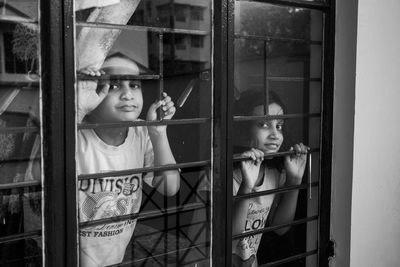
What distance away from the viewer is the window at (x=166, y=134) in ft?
6.68

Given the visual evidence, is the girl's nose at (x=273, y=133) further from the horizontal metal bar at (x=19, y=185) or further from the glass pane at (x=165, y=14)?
the horizontal metal bar at (x=19, y=185)

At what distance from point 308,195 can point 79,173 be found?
4.70 feet

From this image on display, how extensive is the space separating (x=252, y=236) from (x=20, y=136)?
135 cm

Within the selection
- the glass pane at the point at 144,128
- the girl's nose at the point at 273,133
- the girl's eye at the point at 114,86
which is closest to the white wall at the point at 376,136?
the girl's nose at the point at 273,133

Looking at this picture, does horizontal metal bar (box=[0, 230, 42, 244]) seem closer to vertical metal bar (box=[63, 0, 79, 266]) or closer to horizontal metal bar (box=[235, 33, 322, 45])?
vertical metal bar (box=[63, 0, 79, 266])

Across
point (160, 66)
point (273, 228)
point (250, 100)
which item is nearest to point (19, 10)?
point (160, 66)

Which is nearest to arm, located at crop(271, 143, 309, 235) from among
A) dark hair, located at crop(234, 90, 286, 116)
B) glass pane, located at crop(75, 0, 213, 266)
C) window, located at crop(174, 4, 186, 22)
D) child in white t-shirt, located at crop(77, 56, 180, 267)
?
dark hair, located at crop(234, 90, 286, 116)

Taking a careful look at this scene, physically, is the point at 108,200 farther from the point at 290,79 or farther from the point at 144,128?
the point at 290,79

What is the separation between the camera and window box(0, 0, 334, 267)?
2.04m

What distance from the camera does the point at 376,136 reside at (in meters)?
3.11

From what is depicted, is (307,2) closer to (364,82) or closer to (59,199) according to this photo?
(364,82)

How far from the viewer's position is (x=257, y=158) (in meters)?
2.75

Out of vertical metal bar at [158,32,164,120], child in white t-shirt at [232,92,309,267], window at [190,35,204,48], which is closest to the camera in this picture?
vertical metal bar at [158,32,164,120]

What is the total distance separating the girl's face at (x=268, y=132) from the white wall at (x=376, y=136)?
18.6 inches
